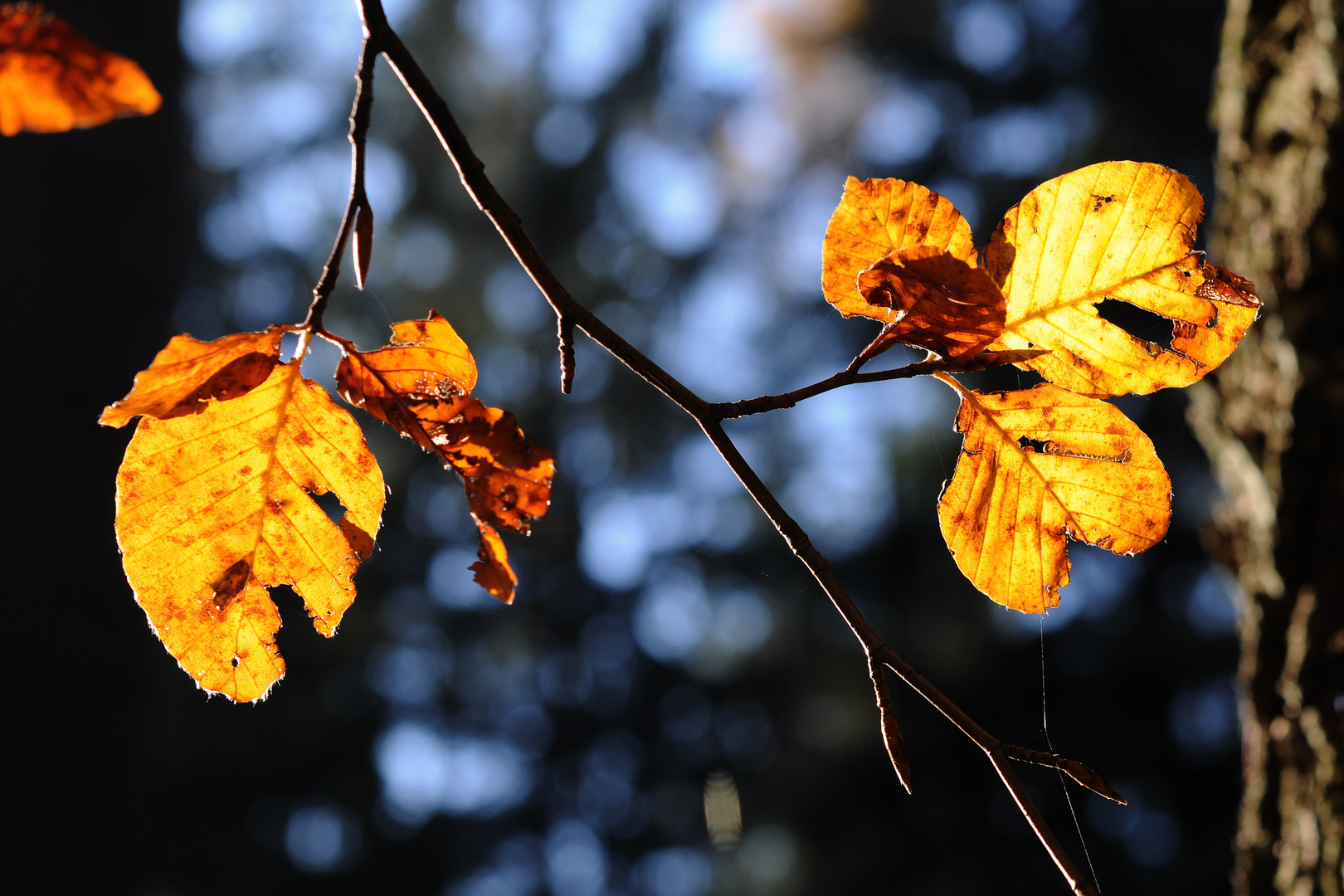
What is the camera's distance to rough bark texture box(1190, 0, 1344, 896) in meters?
0.92

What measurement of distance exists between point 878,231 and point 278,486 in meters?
0.41

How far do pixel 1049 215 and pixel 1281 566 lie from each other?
0.85 m

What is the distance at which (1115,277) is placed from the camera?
446 millimetres

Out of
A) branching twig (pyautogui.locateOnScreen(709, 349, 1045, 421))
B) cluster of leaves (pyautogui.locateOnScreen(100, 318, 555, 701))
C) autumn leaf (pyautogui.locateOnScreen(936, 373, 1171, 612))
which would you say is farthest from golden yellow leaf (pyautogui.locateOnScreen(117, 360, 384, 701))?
autumn leaf (pyautogui.locateOnScreen(936, 373, 1171, 612))

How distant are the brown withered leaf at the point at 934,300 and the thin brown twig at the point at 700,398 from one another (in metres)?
0.02

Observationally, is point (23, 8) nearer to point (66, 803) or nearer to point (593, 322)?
point (593, 322)

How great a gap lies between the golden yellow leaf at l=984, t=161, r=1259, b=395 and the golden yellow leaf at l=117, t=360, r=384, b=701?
16.3 inches

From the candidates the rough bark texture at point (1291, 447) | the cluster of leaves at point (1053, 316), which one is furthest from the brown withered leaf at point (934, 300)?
the rough bark texture at point (1291, 447)

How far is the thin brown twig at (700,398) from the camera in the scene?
35 cm

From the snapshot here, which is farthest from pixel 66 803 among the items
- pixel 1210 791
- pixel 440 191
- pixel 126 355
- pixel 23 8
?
pixel 1210 791

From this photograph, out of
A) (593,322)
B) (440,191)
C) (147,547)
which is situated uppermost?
(593,322)

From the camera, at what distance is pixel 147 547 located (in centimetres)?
47

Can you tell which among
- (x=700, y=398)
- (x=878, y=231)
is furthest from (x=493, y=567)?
(x=878, y=231)

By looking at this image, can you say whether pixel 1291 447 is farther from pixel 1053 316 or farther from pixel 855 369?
pixel 855 369
